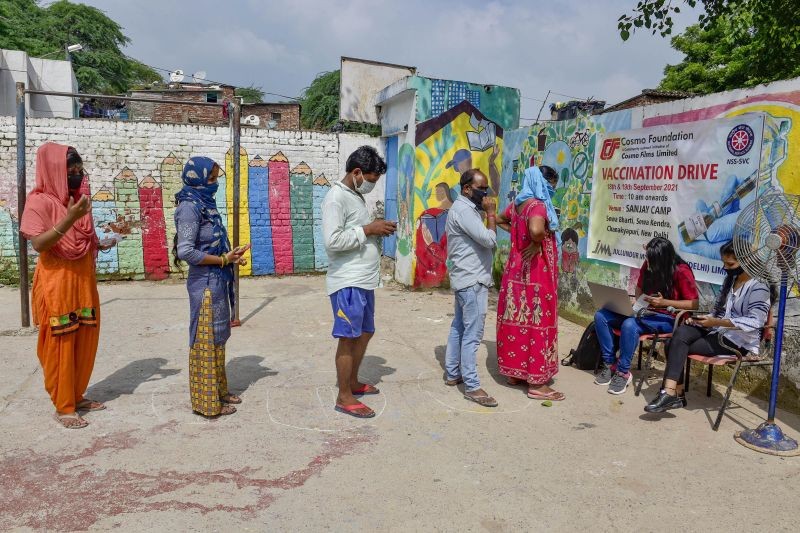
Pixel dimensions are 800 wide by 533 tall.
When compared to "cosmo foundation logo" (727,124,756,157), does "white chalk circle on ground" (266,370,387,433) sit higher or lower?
lower

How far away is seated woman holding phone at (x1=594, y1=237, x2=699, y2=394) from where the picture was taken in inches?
181

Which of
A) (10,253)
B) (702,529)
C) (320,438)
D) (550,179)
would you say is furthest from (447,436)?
(10,253)

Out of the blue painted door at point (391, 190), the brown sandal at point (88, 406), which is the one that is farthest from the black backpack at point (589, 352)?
the blue painted door at point (391, 190)

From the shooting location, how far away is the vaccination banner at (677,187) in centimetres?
489

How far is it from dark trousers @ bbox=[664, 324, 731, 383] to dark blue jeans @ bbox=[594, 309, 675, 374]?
0.34m

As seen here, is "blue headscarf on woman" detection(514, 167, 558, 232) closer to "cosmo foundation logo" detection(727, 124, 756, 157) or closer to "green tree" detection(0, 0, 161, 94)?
"cosmo foundation logo" detection(727, 124, 756, 157)

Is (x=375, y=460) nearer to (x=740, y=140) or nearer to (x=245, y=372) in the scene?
(x=245, y=372)

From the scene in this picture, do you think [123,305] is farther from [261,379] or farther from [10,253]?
[261,379]

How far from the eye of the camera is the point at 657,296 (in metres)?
4.64

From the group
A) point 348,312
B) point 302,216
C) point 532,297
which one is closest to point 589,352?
point 532,297

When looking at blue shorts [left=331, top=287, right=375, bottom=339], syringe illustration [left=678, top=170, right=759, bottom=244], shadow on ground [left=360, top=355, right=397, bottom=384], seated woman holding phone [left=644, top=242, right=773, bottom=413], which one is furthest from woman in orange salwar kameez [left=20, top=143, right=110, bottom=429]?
syringe illustration [left=678, top=170, right=759, bottom=244]

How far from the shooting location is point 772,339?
170 inches

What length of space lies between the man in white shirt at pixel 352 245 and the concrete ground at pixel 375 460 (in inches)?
27.1

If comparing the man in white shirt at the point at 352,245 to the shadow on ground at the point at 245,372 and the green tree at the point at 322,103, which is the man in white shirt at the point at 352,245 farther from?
the green tree at the point at 322,103
